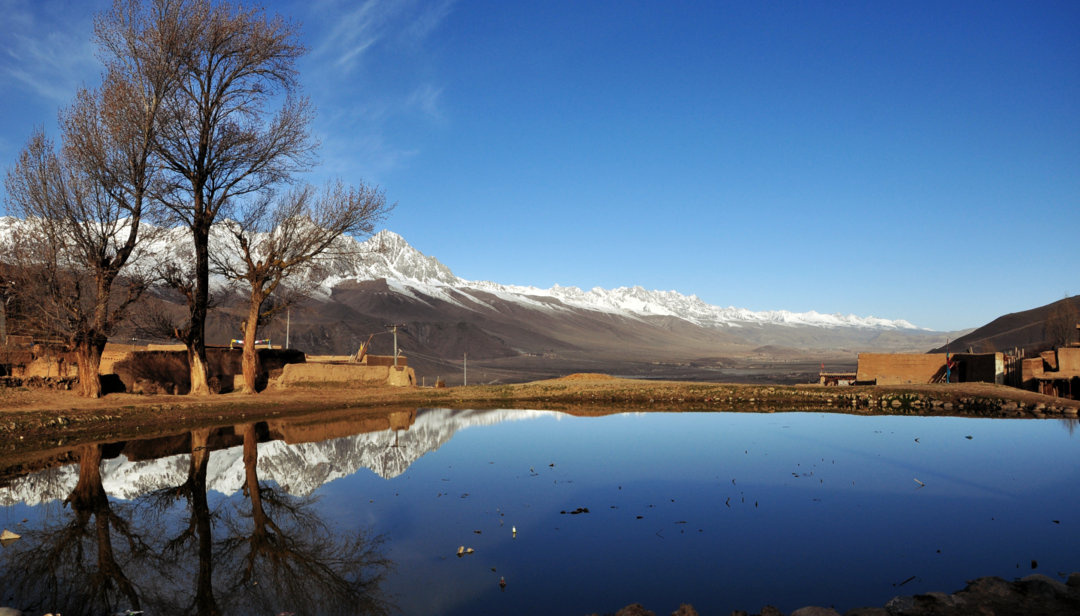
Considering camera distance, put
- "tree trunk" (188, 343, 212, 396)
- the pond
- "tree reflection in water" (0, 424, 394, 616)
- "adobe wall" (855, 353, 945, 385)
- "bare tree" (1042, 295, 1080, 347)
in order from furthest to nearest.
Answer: "bare tree" (1042, 295, 1080, 347)
"adobe wall" (855, 353, 945, 385)
"tree trunk" (188, 343, 212, 396)
the pond
"tree reflection in water" (0, 424, 394, 616)

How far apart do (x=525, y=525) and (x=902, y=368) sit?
39.2m

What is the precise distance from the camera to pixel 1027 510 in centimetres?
973

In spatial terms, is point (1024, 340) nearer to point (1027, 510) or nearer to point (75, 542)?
point (1027, 510)

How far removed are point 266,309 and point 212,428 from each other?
1198 cm

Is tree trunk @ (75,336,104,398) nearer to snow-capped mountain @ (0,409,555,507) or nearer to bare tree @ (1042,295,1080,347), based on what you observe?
snow-capped mountain @ (0,409,555,507)

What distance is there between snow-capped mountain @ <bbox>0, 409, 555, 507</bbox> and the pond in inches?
3.4

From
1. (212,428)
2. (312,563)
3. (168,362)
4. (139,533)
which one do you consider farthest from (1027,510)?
(168,362)

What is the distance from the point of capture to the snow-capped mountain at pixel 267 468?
11.1 m

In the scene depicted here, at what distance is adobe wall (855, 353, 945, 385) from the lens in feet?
129

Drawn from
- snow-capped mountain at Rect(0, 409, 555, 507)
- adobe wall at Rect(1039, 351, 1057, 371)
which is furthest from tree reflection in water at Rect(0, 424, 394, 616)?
adobe wall at Rect(1039, 351, 1057, 371)

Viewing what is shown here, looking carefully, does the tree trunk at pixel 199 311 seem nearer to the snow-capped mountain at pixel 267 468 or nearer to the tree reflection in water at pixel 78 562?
the snow-capped mountain at pixel 267 468

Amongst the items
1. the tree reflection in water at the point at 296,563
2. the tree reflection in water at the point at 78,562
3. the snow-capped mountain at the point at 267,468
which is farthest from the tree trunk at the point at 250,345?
the tree reflection in water at the point at 296,563

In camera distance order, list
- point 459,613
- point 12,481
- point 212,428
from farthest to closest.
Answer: point 212,428 → point 12,481 → point 459,613

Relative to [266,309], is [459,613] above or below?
below
